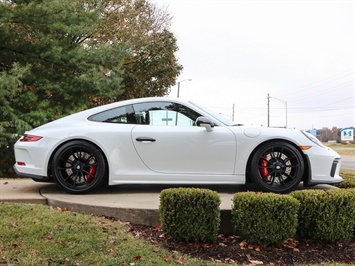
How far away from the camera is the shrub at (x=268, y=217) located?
11.2ft

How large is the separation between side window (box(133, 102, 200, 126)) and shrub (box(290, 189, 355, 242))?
1727 mm

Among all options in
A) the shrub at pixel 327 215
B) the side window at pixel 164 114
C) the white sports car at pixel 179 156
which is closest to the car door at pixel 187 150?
the white sports car at pixel 179 156

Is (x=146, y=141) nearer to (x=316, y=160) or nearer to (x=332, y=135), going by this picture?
(x=316, y=160)

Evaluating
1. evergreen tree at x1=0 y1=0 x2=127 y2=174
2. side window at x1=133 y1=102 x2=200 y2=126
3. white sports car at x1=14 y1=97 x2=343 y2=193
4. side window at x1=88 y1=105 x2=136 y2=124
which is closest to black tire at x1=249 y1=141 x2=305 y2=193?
white sports car at x1=14 y1=97 x2=343 y2=193

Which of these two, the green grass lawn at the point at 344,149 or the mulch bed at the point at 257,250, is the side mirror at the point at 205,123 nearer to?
the mulch bed at the point at 257,250

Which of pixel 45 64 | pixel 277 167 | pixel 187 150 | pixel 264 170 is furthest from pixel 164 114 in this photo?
pixel 45 64

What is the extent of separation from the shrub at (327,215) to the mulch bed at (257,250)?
118 millimetres

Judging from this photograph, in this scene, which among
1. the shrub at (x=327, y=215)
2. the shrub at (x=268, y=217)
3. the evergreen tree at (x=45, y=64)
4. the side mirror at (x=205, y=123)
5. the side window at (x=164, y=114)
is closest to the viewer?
the shrub at (x=268, y=217)

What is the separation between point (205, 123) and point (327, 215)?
1.70 meters

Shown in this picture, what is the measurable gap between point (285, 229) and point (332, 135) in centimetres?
7796

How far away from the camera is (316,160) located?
450 centimetres

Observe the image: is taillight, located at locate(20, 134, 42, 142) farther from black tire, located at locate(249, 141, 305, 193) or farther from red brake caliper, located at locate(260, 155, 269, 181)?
red brake caliper, located at locate(260, 155, 269, 181)

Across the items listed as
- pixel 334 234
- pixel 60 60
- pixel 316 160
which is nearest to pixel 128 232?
pixel 334 234

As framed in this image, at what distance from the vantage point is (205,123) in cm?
443
